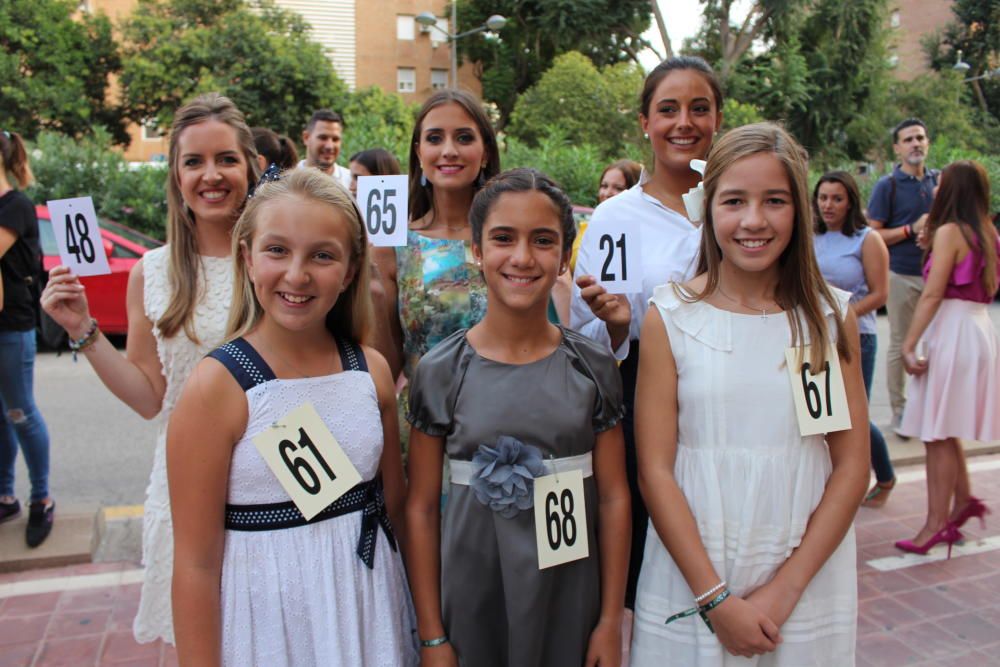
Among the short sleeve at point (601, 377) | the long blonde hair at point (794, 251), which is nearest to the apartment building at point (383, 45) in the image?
the long blonde hair at point (794, 251)

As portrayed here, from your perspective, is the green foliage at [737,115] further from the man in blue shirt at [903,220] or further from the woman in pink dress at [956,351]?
the woman in pink dress at [956,351]

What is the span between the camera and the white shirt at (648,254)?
2287mm

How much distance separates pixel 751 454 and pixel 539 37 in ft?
96.1

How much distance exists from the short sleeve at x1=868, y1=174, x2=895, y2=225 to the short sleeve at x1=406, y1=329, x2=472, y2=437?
556cm

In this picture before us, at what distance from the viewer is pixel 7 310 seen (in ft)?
12.5

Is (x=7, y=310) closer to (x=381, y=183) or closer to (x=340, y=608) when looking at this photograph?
(x=381, y=183)

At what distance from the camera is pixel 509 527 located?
179 centimetres

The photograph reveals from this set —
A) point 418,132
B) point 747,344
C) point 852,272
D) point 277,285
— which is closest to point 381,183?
point 418,132

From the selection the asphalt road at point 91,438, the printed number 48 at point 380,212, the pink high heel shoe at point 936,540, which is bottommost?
the asphalt road at point 91,438

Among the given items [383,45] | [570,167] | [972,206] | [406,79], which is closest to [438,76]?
[406,79]

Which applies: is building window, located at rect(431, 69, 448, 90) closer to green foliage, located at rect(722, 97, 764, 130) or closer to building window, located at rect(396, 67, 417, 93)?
building window, located at rect(396, 67, 417, 93)

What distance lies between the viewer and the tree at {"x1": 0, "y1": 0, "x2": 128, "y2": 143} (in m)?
20.9

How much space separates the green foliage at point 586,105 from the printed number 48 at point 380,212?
18205 mm

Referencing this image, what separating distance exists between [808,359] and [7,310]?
375cm
